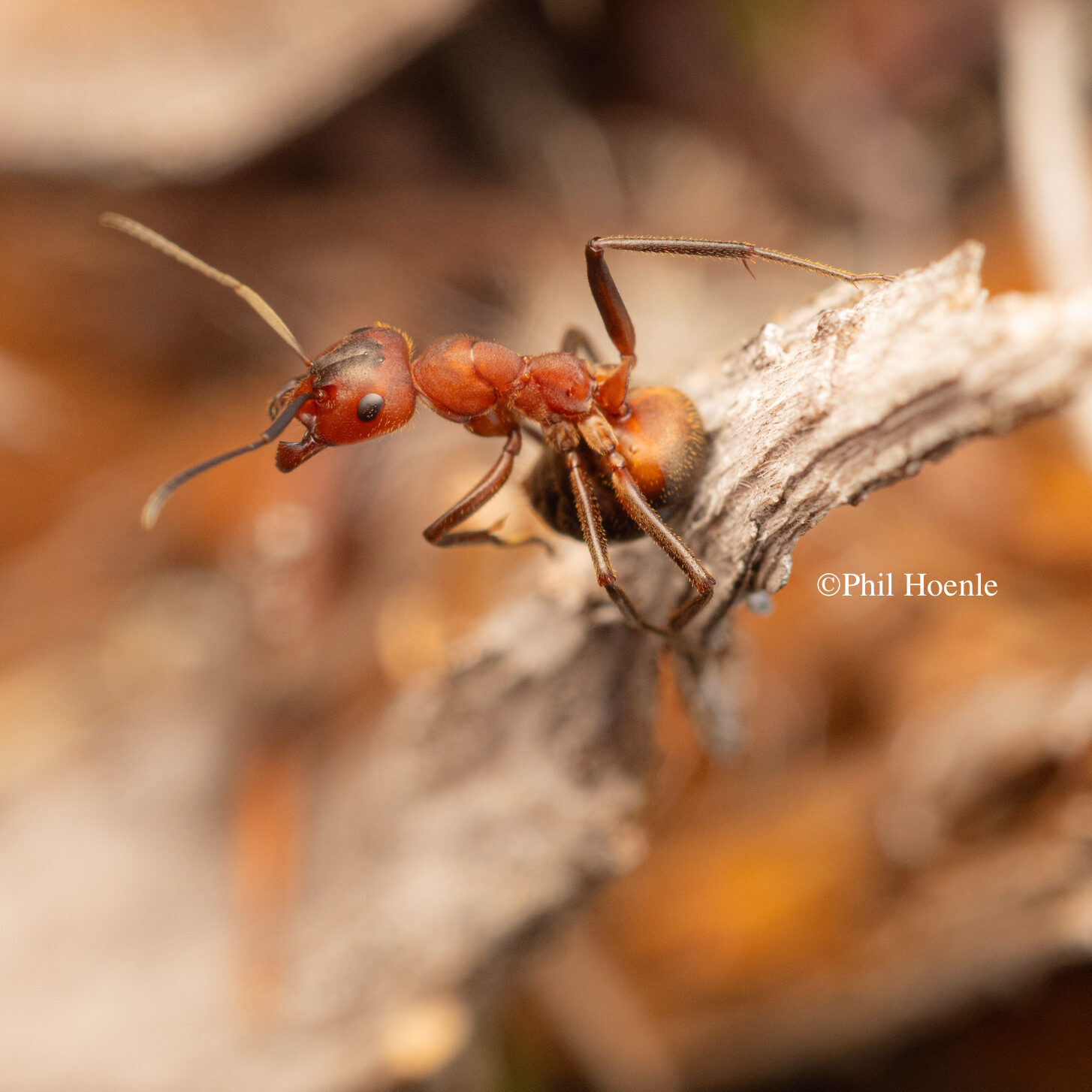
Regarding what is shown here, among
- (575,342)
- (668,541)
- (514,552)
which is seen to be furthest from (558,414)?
(514,552)

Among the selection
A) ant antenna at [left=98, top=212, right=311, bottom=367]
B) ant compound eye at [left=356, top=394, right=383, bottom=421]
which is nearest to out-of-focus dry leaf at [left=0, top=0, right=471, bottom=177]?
ant antenna at [left=98, top=212, right=311, bottom=367]

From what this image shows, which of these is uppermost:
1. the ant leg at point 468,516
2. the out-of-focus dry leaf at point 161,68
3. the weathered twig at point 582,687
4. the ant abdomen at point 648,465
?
the out-of-focus dry leaf at point 161,68

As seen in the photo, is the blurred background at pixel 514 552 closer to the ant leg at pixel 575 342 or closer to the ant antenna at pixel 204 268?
the ant leg at pixel 575 342

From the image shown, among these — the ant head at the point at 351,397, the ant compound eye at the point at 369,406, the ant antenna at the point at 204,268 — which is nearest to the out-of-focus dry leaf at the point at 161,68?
the ant antenna at the point at 204,268

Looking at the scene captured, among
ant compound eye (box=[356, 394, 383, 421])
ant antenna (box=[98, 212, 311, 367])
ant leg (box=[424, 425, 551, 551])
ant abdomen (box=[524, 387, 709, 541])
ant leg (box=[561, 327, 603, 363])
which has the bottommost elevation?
ant abdomen (box=[524, 387, 709, 541])

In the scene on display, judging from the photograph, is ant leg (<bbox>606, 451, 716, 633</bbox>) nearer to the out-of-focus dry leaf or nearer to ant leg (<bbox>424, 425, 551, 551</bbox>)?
ant leg (<bbox>424, 425, 551, 551</bbox>)

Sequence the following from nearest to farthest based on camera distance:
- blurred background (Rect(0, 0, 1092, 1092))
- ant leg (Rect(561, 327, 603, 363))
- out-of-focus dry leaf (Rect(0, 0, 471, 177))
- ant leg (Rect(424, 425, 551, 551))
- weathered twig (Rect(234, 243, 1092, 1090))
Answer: weathered twig (Rect(234, 243, 1092, 1090))
ant leg (Rect(424, 425, 551, 551))
ant leg (Rect(561, 327, 603, 363))
blurred background (Rect(0, 0, 1092, 1092))
out-of-focus dry leaf (Rect(0, 0, 471, 177))

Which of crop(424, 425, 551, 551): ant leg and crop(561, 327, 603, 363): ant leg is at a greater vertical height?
crop(561, 327, 603, 363): ant leg
